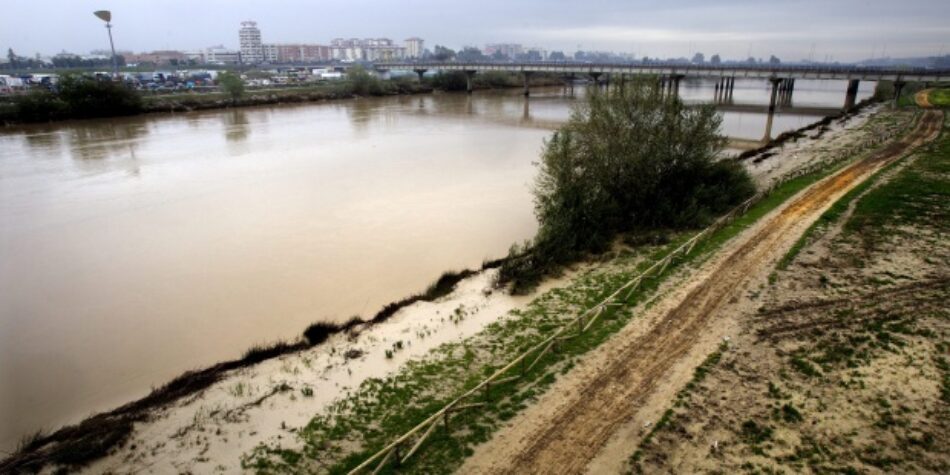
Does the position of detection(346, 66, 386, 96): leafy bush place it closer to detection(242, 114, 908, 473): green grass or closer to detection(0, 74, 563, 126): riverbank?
detection(0, 74, 563, 126): riverbank

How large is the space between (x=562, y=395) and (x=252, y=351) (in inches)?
365

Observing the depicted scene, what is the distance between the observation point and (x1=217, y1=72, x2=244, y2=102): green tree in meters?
81.5

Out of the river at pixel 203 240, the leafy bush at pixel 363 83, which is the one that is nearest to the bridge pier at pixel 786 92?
the river at pixel 203 240

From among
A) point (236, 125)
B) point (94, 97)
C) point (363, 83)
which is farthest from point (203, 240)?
point (363, 83)

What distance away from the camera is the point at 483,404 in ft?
38.7

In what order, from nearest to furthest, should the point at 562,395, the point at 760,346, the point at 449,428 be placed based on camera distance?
the point at 449,428, the point at 562,395, the point at 760,346

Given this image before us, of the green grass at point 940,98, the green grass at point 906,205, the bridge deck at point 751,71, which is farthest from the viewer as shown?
the bridge deck at point 751,71

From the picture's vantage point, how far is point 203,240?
25.1 metres

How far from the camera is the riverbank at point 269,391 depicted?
448 inches

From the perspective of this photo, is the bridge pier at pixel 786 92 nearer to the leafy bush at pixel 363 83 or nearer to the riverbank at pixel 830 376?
the leafy bush at pixel 363 83

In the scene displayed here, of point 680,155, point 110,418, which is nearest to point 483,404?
point 110,418

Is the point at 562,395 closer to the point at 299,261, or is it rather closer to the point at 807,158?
the point at 299,261

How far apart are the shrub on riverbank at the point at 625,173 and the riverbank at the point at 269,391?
16.2 feet

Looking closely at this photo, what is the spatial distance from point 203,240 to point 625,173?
20.6m
